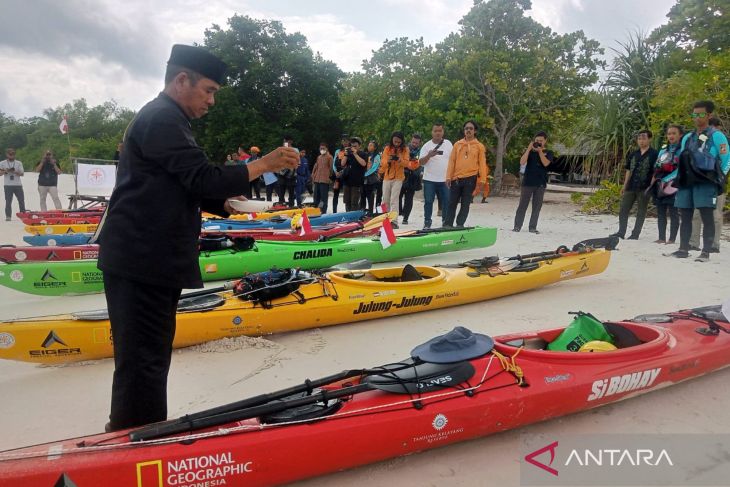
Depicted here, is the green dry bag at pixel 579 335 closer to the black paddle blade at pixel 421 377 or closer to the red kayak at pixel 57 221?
the black paddle blade at pixel 421 377

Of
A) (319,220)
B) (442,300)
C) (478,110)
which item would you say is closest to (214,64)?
(442,300)

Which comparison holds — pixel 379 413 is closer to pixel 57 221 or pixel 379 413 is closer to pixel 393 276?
pixel 393 276

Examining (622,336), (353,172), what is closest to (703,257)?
(622,336)

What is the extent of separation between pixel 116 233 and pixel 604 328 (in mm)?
2883

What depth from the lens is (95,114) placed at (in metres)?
52.3

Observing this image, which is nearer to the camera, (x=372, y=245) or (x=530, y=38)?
(x=372, y=245)

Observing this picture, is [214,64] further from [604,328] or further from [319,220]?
[319,220]

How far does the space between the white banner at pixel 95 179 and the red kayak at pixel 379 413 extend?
10.2 metres

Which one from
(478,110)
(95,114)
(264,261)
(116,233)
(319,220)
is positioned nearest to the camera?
(116,233)

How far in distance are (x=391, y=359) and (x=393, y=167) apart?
19.8 ft

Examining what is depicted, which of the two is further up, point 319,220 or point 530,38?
point 530,38

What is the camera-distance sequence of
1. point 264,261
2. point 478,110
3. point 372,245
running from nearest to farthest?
point 264,261 → point 372,245 → point 478,110

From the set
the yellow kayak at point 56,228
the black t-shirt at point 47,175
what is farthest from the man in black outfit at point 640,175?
the black t-shirt at point 47,175

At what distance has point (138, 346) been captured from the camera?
189cm
